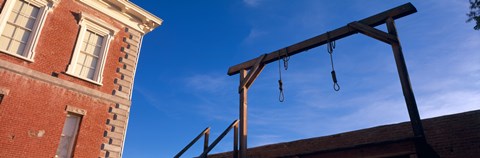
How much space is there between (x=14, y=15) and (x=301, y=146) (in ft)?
29.4

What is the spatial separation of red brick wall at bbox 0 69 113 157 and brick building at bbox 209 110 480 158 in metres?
5.12

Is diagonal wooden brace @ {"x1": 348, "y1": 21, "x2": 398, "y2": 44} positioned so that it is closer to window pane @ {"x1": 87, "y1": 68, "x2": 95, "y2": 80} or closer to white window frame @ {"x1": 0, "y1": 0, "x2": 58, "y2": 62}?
window pane @ {"x1": 87, "y1": 68, "x2": 95, "y2": 80}

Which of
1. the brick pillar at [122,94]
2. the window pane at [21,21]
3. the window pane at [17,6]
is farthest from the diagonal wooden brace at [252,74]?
the window pane at [17,6]

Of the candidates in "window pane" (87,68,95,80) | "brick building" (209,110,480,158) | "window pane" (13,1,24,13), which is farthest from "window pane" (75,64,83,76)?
"brick building" (209,110,480,158)

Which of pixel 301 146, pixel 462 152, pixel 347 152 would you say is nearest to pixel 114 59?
pixel 301 146

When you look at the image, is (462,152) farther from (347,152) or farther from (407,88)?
(347,152)

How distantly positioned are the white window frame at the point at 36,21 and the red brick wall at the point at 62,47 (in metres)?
0.10

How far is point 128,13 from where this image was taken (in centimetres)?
1170

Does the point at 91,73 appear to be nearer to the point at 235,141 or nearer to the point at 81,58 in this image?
the point at 81,58

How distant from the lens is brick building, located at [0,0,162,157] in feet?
26.9

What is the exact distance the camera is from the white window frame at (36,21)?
28.5 ft

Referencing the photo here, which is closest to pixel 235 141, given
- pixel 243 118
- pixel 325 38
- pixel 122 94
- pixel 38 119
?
pixel 243 118

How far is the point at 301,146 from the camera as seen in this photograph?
9.67m

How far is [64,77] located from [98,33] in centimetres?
202
